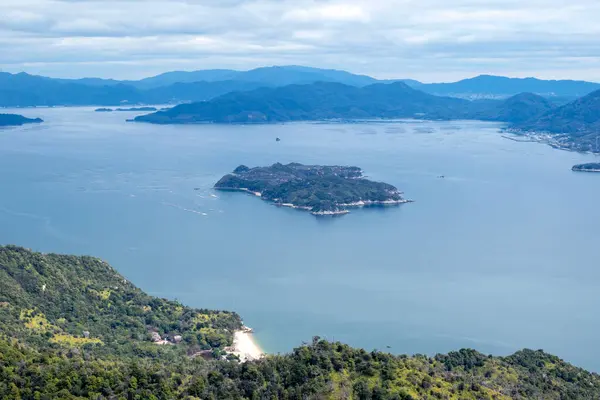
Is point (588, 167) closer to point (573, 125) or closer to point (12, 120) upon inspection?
point (573, 125)

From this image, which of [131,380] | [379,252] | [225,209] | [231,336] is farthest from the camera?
[225,209]

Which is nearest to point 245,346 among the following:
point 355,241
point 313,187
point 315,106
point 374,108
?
point 355,241

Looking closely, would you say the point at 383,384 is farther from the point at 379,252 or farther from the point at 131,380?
the point at 379,252

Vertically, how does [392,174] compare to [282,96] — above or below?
below

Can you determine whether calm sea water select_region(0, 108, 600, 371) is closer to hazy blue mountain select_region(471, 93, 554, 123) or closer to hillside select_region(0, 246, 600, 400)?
hillside select_region(0, 246, 600, 400)

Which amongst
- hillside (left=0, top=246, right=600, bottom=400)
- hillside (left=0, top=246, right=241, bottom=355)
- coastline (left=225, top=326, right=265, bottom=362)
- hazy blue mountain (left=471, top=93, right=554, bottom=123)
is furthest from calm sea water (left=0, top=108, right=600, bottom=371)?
hazy blue mountain (left=471, top=93, right=554, bottom=123)

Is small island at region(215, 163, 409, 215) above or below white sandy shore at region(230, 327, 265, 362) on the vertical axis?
above

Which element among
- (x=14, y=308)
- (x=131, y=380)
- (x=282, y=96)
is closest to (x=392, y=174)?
(x=14, y=308)
